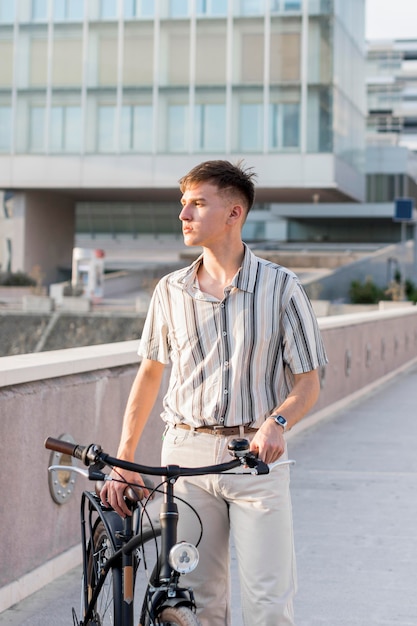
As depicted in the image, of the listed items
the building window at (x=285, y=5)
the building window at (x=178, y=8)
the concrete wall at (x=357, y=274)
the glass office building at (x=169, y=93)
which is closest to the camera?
the concrete wall at (x=357, y=274)

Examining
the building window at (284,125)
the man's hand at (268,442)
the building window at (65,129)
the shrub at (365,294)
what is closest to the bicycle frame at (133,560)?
the man's hand at (268,442)

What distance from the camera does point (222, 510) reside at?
134 inches

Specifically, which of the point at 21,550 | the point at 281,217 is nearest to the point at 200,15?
the point at 281,217

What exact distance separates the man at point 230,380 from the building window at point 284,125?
48.6 metres

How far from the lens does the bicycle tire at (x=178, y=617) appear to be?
293 cm

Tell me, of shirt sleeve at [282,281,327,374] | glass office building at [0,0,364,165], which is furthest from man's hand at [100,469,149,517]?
glass office building at [0,0,364,165]

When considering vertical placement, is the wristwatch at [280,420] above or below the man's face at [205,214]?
below

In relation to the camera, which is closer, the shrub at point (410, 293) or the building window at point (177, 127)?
the shrub at point (410, 293)

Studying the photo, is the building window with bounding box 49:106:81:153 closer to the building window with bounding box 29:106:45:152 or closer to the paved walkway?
the building window with bounding box 29:106:45:152

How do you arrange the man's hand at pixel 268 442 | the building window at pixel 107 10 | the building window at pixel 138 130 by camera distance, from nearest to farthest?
the man's hand at pixel 268 442, the building window at pixel 138 130, the building window at pixel 107 10

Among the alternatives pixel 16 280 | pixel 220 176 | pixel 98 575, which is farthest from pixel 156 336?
pixel 16 280

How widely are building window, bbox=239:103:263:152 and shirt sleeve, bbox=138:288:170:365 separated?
160 feet

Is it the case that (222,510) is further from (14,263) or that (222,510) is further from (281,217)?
(281,217)

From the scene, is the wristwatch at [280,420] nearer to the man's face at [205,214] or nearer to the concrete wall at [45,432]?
the man's face at [205,214]
